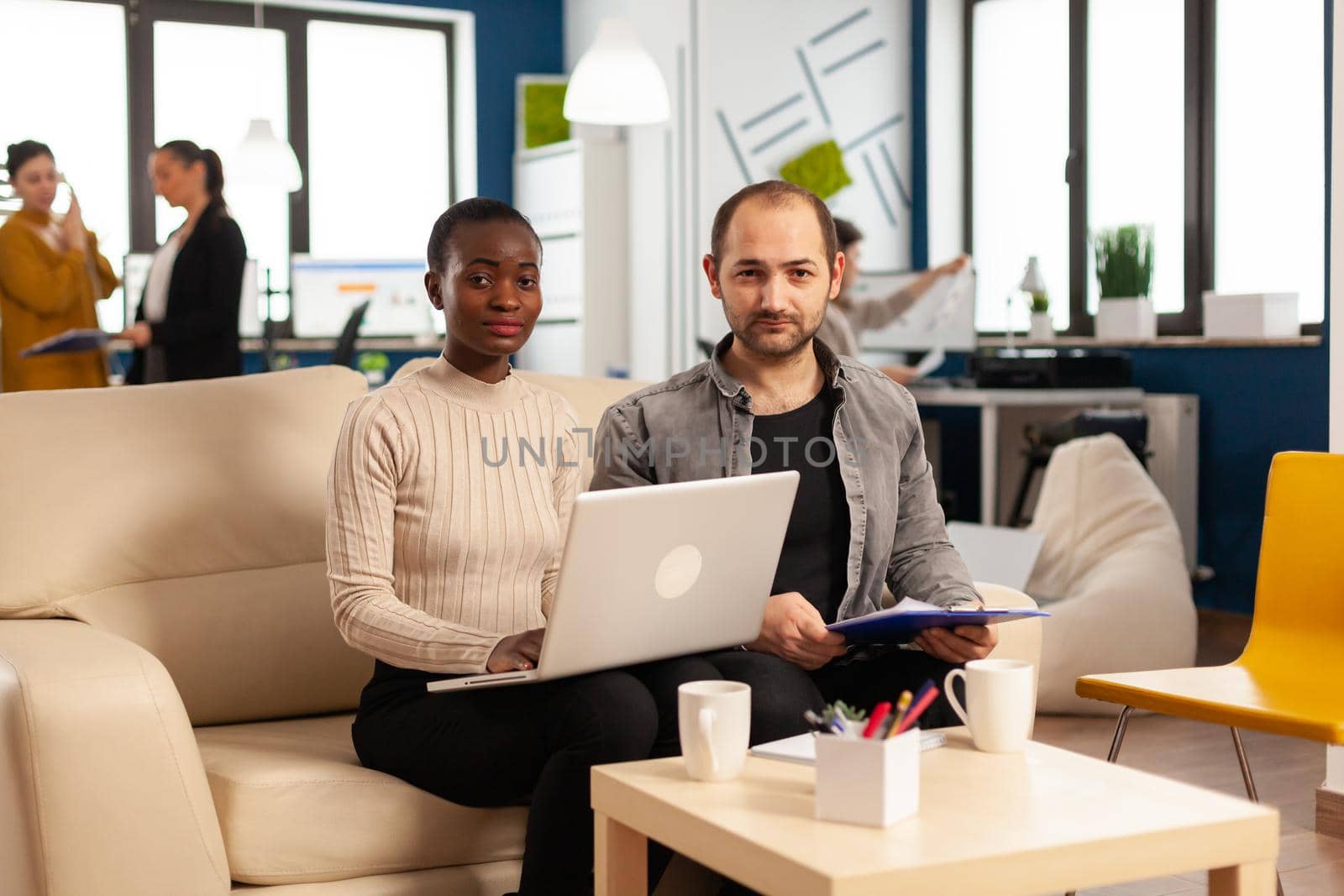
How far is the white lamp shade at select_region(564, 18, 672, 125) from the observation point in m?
4.45

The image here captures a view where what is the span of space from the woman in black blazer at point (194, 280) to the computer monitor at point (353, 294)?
293cm

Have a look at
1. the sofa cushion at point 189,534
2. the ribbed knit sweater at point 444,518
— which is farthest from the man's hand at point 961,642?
the sofa cushion at point 189,534

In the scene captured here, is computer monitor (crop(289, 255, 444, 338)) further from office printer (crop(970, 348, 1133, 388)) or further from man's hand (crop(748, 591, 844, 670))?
man's hand (crop(748, 591, 844, 670))

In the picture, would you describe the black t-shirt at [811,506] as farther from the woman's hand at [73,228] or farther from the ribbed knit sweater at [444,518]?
the woman's hand at [73,228]

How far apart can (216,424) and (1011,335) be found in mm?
4383

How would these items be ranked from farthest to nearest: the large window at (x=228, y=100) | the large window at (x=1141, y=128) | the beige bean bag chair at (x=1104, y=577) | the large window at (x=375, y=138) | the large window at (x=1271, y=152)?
the large window at (x=375, y=138)
the large window at (x=228, y=100)
the large window at (x=1141, y=128)
the large window at (x=1271, y=152)
the beige bean bag chair at (x=1104, y=577)

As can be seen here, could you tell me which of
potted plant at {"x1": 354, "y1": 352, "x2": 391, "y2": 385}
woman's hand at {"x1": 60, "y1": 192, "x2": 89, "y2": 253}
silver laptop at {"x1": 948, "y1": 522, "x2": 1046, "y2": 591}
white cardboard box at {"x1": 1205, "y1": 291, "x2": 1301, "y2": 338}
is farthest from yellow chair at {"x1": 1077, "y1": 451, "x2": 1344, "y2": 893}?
potted plant at {"x1": 354, "y1": 352, "x2": 391, "y2": 385}

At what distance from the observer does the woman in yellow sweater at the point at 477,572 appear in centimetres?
179

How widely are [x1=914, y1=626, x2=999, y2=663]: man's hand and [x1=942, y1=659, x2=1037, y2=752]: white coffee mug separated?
22 centimetres

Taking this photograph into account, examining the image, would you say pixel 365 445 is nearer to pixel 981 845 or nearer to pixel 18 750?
pixel 18 750

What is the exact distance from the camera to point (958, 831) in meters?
1.36

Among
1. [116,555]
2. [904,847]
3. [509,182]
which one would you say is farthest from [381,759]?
[509,182]

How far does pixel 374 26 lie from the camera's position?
7.51 metres

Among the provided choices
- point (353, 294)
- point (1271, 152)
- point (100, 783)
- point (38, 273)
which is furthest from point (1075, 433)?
point (100, 783)
